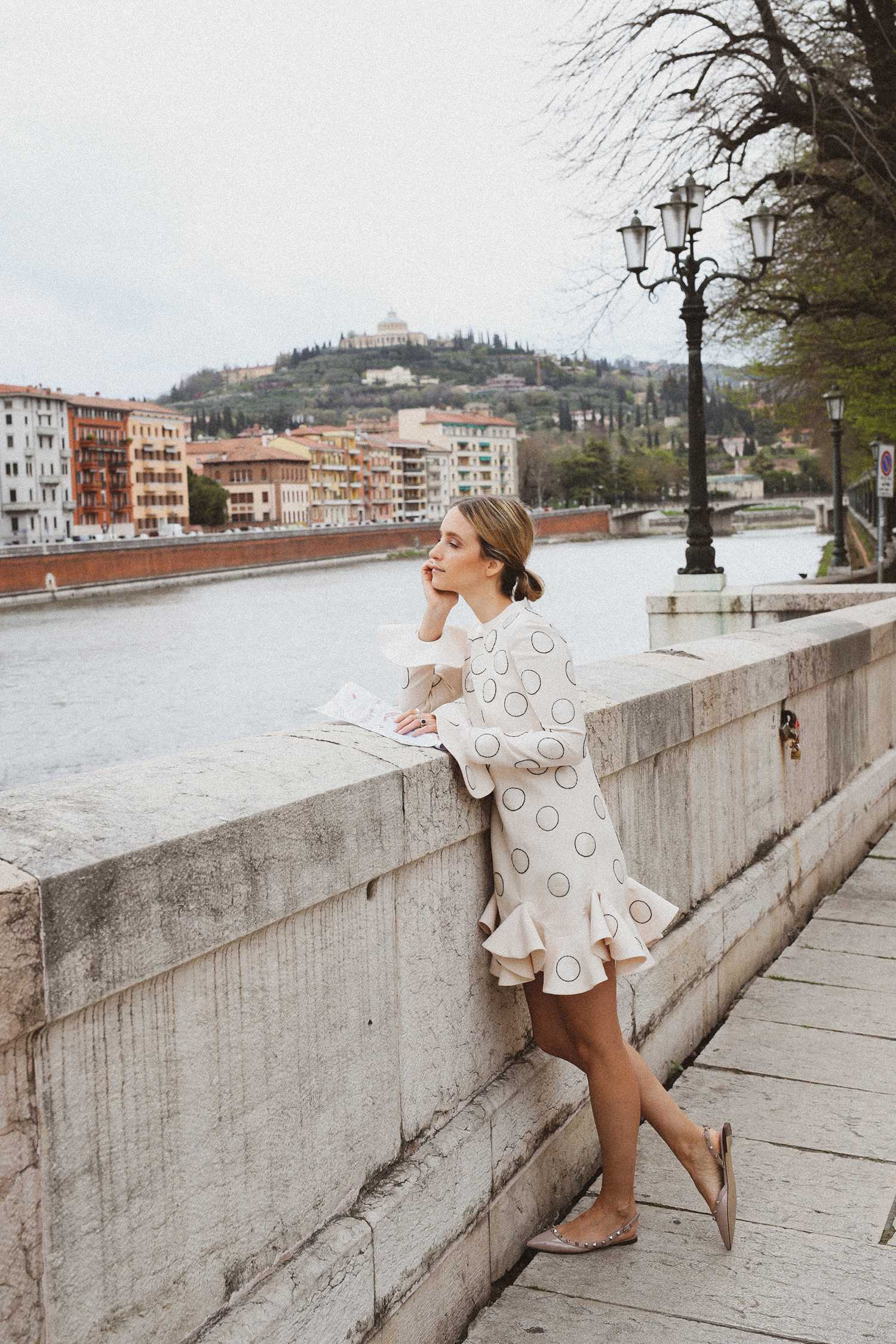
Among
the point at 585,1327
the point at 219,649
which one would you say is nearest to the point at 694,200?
the point at 585,1327

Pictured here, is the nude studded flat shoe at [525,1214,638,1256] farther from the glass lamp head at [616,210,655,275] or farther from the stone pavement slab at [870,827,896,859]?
the glass lamp head at [616,210,655,275]

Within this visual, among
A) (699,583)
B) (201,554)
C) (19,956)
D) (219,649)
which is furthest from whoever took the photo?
(201,554)

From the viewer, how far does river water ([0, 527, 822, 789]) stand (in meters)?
30.7

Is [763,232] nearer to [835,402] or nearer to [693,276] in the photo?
[693,276]

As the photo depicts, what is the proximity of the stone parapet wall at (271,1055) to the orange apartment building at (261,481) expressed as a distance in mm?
109156

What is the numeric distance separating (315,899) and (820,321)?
14.2 metres

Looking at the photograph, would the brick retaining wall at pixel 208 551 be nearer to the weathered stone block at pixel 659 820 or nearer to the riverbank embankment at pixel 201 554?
the riverbank embankment at pixel 201 554

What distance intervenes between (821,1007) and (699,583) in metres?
7.76

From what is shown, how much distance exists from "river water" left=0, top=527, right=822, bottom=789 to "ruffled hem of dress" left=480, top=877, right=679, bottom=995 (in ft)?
53.3

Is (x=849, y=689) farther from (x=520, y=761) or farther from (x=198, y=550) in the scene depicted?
(x=198, y=550)

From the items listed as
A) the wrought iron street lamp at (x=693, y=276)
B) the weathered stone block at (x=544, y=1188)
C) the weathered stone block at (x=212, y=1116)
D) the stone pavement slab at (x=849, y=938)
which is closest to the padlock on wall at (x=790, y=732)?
the stone pavement slab at (x=849, y=938)

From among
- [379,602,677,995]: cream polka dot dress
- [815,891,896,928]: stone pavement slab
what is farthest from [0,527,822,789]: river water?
[379,602,677,995]: cream polka dot dress

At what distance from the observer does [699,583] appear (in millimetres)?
11211

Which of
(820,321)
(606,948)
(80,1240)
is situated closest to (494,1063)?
(606,948)
